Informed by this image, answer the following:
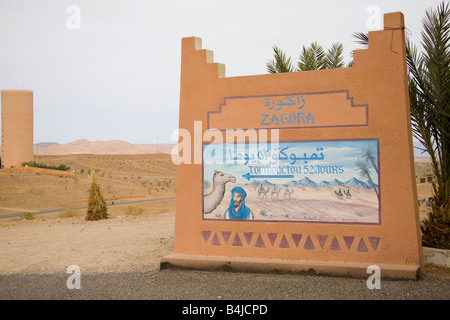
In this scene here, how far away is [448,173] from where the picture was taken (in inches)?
429

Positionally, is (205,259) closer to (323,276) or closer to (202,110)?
(323,276)

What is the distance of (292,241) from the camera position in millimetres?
9844

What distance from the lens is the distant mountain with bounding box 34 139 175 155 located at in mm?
148875

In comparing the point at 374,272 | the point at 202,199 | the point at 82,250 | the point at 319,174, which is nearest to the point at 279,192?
the point at 319,174

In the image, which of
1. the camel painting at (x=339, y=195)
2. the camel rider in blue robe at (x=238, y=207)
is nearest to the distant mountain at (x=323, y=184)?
the camel painting at (x=339, y=195)

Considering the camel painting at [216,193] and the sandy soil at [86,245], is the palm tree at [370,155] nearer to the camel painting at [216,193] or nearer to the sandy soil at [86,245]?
the camel painting at [216,193]

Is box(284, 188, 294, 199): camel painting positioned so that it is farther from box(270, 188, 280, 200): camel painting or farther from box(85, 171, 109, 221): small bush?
box(85, 171, 109, 221): small bush

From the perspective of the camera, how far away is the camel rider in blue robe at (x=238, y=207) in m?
10.3

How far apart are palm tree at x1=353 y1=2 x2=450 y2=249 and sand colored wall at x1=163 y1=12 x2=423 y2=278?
1.64 m

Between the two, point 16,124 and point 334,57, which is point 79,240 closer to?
point 334,57

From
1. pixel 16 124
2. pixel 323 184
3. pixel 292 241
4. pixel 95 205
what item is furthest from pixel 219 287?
pixel 16 124

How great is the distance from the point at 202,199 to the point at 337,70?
12.2 ft

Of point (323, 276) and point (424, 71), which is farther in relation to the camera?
point (424, 71)
